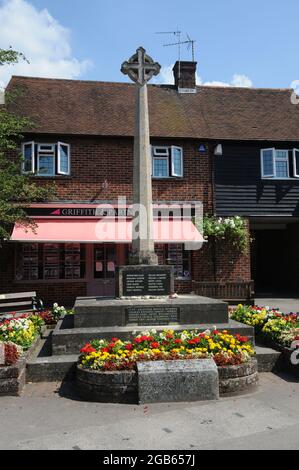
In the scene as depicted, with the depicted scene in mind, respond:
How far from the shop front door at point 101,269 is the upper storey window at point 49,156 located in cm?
321

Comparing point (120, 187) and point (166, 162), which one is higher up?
point (166, 162)

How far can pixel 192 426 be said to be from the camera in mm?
5277

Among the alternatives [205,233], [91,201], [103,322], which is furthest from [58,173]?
[103,322]

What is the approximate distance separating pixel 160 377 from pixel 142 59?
24.5 feet

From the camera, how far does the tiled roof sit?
17.6 metres

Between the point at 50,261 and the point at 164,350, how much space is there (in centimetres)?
1048

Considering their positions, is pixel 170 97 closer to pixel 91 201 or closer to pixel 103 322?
pixel 91 201

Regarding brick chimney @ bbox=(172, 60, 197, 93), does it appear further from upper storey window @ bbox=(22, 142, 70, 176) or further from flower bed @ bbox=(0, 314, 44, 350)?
flower bed @ bbox=(0, 314, 44, 350)

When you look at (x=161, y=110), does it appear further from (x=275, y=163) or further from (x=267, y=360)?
(x=267, y=360)

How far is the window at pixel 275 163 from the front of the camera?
18.2m

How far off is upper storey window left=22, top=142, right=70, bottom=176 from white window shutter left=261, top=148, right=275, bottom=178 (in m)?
7.99

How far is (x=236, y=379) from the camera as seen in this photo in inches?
261

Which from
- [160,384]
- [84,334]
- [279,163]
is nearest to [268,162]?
[279,163]

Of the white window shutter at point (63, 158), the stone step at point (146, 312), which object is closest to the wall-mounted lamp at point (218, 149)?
the white window shutter at point (63, 158)
